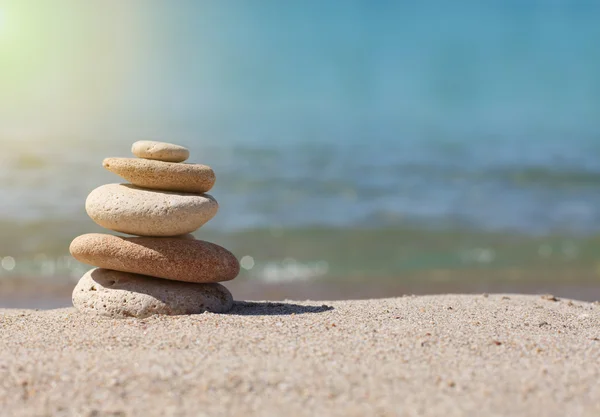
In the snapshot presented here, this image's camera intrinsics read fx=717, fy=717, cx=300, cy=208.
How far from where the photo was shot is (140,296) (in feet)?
18.9

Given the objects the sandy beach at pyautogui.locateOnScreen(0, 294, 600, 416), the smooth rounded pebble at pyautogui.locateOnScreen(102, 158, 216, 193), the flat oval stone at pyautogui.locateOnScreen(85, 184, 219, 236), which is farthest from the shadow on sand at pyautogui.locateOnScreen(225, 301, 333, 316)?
the smooth rounded pebble at pyautogui.locateOnScreen(102, 158, 216, 193)

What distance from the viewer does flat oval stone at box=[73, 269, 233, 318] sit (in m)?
5.74

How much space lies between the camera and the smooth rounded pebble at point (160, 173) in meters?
5.94

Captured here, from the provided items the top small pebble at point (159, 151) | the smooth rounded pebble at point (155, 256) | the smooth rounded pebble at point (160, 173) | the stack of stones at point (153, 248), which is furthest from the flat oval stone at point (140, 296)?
the top small pebble at point (159, 151)

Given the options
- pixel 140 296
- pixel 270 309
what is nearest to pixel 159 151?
pixel 140 296

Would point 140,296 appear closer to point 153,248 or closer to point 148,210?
point 153,248

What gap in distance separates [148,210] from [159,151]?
1.90 ft

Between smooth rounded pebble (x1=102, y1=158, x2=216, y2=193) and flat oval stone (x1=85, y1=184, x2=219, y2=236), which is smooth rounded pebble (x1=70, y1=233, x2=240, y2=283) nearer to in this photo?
flat oval stone (x1=85, y1=184, x2=219, y2=236)

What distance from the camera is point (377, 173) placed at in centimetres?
2208

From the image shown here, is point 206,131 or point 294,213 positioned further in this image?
point 206,131

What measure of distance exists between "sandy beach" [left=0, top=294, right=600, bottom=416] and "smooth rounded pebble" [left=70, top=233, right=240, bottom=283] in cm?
41

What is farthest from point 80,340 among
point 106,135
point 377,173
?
point 106,135

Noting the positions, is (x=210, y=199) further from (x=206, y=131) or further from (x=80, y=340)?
(x=206, y=131)

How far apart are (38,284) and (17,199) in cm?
782
